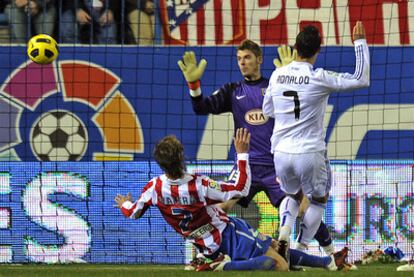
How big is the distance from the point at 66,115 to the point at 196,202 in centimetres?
727

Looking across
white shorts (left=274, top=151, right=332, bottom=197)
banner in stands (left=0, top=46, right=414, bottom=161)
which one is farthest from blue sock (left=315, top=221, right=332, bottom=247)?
banner in stands (left=0, top=46, right=414, bottom=161)

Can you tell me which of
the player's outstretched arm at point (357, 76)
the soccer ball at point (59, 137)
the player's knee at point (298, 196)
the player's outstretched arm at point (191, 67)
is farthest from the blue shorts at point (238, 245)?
the soccer ball at point (59, 137)

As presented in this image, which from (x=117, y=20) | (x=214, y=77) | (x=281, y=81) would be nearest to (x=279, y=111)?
(x=281, y=81)

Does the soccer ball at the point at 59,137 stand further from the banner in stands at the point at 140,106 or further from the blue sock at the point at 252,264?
the blue sock at the point at 252,264

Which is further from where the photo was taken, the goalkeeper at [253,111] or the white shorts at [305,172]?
the goalkeeper at [253,111]

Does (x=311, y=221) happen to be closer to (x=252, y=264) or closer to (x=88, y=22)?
(x=252, y=264)

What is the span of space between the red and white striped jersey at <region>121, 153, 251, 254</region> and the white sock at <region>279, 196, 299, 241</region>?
55 cm

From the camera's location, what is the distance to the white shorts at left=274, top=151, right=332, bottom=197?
10.2m

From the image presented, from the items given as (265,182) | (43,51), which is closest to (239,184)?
(265,182)

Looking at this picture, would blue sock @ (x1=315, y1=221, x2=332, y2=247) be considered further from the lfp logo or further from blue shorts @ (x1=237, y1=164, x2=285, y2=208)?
the lfp logo

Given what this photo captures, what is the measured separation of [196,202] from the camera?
10.0 meters

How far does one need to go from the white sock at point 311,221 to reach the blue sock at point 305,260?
25 cm

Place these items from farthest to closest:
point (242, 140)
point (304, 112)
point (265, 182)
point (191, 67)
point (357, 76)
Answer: point (265, 182) → point (191, 67) → point (304, 112) → point (357, 76) → point (242, 140)

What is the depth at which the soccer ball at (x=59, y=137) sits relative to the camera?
17.0 metres
